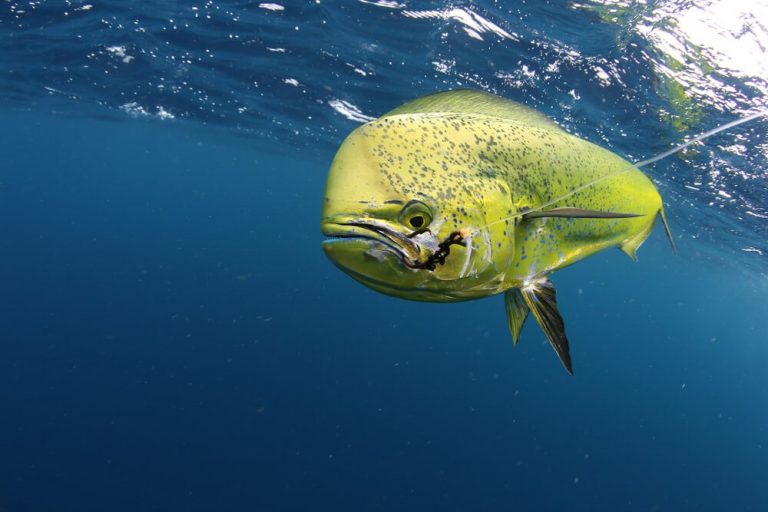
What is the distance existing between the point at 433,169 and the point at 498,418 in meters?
34.9

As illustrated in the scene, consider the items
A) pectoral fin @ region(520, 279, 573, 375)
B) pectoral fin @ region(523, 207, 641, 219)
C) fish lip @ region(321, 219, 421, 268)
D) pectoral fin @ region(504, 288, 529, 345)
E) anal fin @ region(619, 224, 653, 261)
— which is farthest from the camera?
anal fin @ region(619, 224, 653, 261)

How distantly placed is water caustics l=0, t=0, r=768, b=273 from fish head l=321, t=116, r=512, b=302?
8852 millimetres

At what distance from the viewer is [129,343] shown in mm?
31094

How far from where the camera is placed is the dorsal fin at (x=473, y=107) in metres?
2.18

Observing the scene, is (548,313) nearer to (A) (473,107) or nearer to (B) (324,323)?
(A) (473,107)

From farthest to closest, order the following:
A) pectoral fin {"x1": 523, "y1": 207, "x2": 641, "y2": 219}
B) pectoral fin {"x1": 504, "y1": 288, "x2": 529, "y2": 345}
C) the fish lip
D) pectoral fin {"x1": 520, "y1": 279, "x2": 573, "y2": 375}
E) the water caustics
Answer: the water caustics
pectoral fin {"x1": 504, "y1": 288, "x2": 529, "y2": 345}
pectoral fin {"x1": 520, "y1": 279, "x2": 573, "y2": 375}
the fish lip
pectoral fin {"x1": 523, "y1": 207, "x2": 641, "y2": 219}

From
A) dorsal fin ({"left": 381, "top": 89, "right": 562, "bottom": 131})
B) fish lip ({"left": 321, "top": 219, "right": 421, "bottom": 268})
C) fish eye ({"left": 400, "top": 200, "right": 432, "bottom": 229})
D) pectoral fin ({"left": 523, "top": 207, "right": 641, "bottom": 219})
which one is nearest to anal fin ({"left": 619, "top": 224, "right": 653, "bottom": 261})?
dorsal fin ({"left": 381, "top": 89, "right": 562, "bottom": 131})

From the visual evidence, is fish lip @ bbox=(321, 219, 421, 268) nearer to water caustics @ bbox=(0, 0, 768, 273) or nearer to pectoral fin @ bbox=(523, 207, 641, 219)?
pectoral fin @ bbox=(523, 207, 641, 219)

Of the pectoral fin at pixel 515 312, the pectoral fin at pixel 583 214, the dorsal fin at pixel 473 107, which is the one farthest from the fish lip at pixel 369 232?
the pectoral fin at pixel 515 312

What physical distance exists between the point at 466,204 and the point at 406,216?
10.5 inches

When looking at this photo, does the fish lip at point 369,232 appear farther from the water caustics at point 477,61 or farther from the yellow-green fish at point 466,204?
the water caustics at point 477,61

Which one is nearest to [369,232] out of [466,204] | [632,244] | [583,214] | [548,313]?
[466,204]

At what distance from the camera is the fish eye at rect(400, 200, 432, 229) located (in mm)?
1700

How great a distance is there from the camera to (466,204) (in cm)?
181
